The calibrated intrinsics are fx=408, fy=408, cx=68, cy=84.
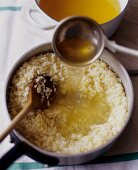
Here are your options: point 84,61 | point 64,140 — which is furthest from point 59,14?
point 64,140

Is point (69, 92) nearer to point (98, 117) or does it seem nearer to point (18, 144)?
point (98, 117)

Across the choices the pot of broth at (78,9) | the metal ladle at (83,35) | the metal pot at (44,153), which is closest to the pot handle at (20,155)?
the metal pot at (44,153)

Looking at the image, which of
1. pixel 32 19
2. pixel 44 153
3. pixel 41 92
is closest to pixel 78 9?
pixel 32 19

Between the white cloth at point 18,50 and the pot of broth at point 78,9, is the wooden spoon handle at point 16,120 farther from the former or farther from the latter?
the pot of broth at point 78,9

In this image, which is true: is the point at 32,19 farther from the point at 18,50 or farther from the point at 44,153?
the point at 44,153

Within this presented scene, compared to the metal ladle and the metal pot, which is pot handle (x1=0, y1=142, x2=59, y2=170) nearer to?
the metal pot

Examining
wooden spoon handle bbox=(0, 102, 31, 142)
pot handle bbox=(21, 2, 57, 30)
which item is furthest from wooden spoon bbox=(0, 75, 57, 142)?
pot handle bbox=(21, 2, 57, 30)
